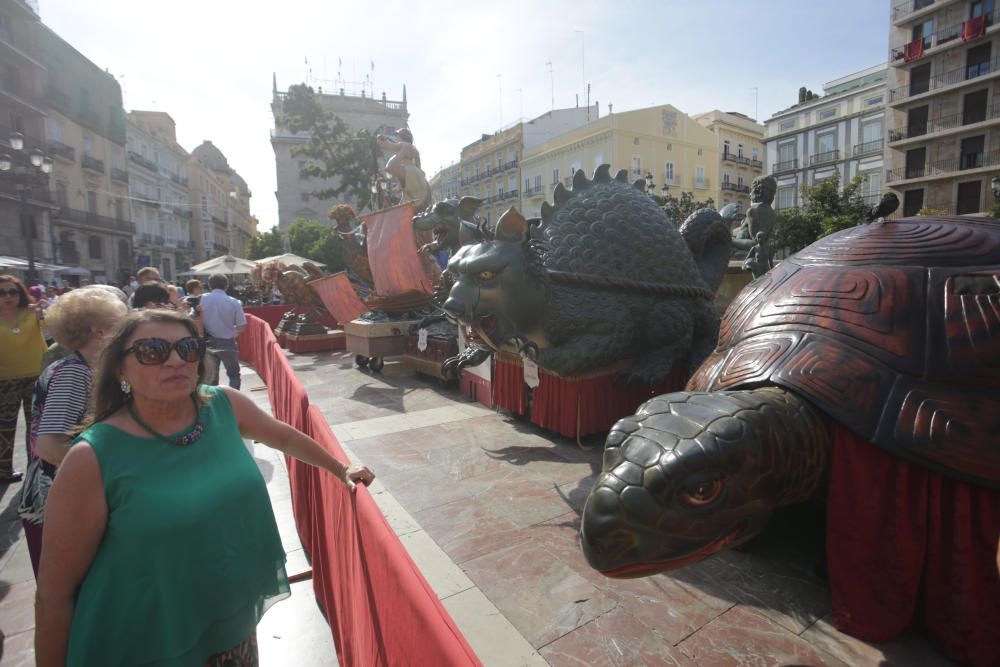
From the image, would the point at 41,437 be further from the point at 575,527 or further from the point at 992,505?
the point at 992,505

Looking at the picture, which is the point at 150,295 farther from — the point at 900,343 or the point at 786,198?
the point at 786,198

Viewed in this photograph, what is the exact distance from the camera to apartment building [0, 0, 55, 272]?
2344 cm

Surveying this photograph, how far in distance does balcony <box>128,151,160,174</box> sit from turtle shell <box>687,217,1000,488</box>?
4413cm

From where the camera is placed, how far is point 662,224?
4277 mm

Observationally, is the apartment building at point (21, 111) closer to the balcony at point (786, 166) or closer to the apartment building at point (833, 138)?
the apartment building at point (833, 138)

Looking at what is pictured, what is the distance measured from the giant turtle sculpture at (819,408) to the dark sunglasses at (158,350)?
1378 mm

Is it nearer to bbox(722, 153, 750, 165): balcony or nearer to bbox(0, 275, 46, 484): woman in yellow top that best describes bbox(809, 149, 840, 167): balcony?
bbox(722, 153, 750, 165): balcony

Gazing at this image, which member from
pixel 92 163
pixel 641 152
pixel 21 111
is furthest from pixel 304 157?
pixel 641 152

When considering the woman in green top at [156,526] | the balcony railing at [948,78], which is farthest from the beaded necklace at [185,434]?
the balcony railing at [948,78]

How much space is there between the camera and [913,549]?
1.78 meters

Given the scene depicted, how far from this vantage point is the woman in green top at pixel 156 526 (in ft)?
4.35

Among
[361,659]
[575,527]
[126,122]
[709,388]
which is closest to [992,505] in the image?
[709,388]

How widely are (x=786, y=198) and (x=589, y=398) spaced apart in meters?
36.2

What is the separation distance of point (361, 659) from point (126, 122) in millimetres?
44358
